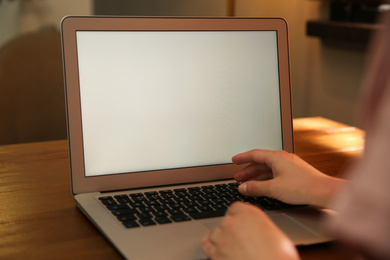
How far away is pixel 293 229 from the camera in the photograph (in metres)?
0.66

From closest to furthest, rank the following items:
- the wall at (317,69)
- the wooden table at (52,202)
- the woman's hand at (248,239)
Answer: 1. the woman's hand at (248,239)
2. the wooden table at (52,202)
3. the wall at (317,69)

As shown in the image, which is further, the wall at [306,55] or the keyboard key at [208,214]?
the wall at [306,55]

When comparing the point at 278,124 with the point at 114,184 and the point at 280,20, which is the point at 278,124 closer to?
the point at 280,20

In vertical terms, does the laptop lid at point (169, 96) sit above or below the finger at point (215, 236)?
above

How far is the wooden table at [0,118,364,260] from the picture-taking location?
0.62m

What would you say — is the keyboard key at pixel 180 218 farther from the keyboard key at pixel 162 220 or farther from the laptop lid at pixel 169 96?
the laptop lid at pixel 169 96

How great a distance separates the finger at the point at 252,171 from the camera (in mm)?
801

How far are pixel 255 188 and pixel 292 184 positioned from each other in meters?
0.06

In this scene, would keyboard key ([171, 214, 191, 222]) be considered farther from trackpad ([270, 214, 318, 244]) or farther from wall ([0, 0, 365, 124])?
wall ([0, 0, 365, 124])

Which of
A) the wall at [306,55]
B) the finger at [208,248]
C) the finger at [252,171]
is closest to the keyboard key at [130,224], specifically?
the finger at [208,248]

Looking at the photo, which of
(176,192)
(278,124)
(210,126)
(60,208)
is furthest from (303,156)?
(60,208)

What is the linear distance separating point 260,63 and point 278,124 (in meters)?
0.12

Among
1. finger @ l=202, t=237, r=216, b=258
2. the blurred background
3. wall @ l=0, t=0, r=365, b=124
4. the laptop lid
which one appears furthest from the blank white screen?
wall @ l=0, t=0, r=365, b=124

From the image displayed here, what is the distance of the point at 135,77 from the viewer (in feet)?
2.65
